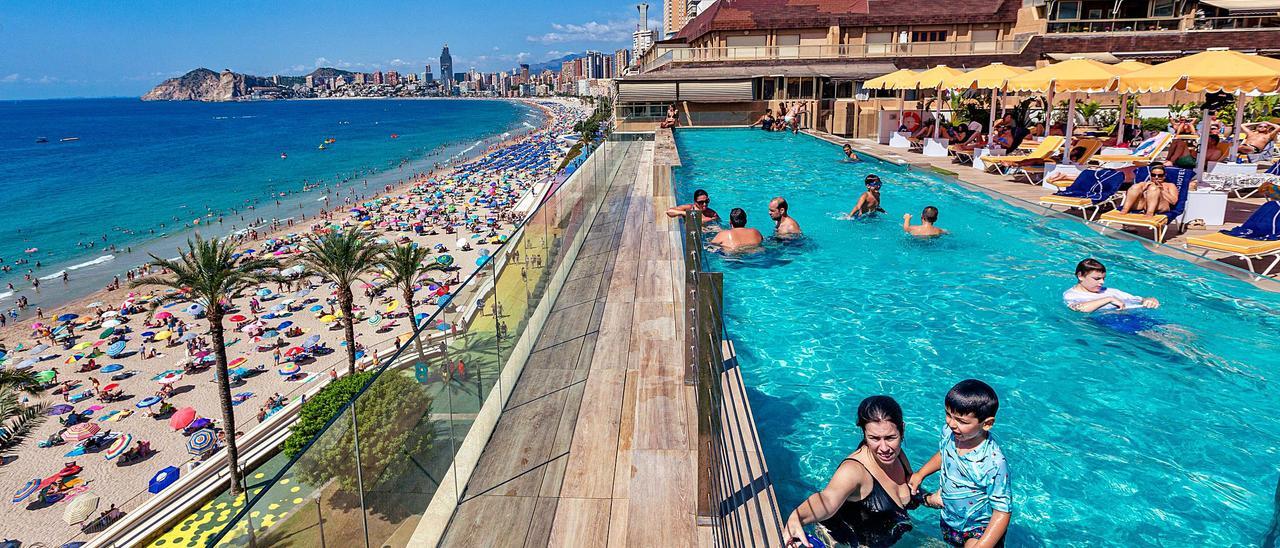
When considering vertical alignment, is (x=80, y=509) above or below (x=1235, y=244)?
below

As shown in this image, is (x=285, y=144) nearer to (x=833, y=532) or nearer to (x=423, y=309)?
(x=423, y=309)

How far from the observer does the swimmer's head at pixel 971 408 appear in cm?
323

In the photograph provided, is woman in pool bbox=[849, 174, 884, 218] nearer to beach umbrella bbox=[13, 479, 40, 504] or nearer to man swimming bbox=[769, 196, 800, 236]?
man swimming bbox=[769, 196, 800, 236]

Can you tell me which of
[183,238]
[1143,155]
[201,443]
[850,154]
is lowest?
[201,443]

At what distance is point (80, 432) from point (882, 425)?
23649mm

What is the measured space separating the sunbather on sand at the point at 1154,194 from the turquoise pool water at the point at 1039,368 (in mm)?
813

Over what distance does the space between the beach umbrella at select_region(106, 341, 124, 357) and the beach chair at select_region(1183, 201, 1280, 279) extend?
31.1 metres

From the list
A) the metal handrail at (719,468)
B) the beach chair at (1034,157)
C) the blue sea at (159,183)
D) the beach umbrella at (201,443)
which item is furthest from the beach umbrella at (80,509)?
the blue sea at (159,183)

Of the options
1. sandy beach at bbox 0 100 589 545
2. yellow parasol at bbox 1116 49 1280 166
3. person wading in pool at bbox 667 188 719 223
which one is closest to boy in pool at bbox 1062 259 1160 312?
person wading in pool at bbox 667 188 719 223

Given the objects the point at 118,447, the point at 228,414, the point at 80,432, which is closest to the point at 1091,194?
the point at 228,414

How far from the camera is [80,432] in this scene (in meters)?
19.7

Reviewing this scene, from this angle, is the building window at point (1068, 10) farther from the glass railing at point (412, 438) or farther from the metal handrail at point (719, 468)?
the metal handrail at point (719, 468)

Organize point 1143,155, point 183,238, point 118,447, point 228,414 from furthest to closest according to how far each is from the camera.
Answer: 1. point 183,238
2. point 118,447
3. point 228,414
4. point 1143,155

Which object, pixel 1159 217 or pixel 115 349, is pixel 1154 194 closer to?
pixel 1159 217
